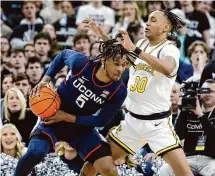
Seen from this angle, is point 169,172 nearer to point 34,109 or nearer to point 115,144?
point 115,144

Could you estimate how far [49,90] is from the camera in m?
7.15

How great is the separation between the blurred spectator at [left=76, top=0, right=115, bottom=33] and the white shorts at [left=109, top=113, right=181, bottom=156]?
529cm

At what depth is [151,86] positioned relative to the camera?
7.24m

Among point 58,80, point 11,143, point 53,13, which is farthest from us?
point 53,13

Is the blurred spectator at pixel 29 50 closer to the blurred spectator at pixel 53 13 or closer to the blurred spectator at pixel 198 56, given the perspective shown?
the blurred spectator at pixel 53 13

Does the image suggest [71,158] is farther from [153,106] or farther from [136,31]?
[136,31]

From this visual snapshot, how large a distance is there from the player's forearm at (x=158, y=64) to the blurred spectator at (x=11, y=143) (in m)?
2.41

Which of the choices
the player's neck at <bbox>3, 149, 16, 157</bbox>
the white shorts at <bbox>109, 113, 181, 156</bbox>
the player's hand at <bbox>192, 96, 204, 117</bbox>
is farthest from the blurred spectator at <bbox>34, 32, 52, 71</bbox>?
the white shorts at <bbox>109, 113, 181, 156</bbox>

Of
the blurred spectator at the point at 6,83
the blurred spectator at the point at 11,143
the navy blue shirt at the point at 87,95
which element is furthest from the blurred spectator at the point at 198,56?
the navy blue shirt at the point at 87,95

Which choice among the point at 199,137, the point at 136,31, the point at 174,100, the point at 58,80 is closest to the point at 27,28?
the point at 136,31

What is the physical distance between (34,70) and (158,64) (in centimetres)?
408

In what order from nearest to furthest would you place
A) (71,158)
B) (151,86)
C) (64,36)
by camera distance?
1. (151,86)
2. (71,158)
3. (64,36)

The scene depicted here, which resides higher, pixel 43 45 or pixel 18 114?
pixel 43 45

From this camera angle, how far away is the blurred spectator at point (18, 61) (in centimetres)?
1109
